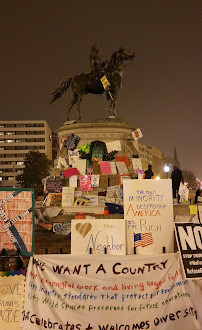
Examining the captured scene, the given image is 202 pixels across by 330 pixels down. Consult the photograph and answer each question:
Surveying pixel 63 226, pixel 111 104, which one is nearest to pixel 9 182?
pixel 111 104

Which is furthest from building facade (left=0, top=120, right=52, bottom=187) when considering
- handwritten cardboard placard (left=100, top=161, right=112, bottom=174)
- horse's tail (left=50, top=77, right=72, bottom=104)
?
handwritten cardboard placard (left=100, top=161, right=112, bottom=174)

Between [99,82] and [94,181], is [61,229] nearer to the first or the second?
[94,181]

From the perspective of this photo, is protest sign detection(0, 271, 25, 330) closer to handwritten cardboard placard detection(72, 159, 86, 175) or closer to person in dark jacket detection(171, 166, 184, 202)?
person in dark jacket detection(171, 166, 184, 202)

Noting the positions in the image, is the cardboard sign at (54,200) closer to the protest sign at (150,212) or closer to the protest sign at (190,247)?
the protest sign at (150,212)

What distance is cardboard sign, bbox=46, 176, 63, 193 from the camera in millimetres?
15555

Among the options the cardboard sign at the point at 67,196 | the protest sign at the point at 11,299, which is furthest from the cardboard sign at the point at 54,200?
the protest sign at the point at 11,299

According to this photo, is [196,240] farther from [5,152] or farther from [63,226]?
[5,152]

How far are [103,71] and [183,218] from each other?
11774mm

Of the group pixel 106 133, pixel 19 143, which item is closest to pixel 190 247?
pixel 106 133

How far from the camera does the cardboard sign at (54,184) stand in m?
15.6

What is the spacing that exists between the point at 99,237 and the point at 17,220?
1235mm

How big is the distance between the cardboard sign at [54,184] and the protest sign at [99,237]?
32.0 feet

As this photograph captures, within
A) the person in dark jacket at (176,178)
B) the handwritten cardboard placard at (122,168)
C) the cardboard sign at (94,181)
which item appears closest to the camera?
the person in dark jacket at (176,178)

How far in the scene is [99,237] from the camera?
5.74 meters
